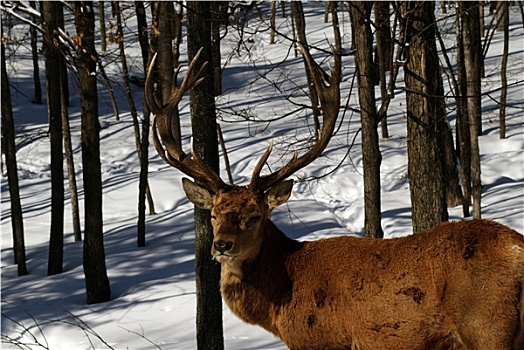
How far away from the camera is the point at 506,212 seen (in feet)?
58.2

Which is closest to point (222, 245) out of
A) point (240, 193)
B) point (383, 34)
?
point (240, 193)

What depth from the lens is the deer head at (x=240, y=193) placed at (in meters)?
5.95

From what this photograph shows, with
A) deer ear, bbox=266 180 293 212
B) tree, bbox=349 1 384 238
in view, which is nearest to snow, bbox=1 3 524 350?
tree, bbox=349 1 384 238

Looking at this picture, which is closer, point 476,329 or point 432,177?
point 476,329

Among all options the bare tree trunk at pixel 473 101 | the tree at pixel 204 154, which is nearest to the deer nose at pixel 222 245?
the tree at pixel 204 154

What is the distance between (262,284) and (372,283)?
938 mm

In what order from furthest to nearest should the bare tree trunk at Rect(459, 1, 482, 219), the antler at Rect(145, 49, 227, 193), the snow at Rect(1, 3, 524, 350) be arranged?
the bare tree trunk at Rect(459, 1, 482, 219)
the snow at Rect(1, 3, 524, 350)
the antler at Rect(145, 49, 227, 193)

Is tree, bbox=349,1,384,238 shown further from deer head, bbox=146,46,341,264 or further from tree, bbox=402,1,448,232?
deer head, bbox=146,46,341,264

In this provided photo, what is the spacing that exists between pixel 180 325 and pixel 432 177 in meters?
5.79

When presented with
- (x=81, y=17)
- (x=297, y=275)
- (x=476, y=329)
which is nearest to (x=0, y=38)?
(x=81, y=17)

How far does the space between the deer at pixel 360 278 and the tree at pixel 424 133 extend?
7.68ft

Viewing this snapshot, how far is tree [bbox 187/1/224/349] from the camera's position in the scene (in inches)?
342

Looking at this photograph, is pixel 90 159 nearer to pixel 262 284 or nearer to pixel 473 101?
pixel 473 101

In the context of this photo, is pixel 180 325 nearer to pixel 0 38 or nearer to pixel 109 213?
pixel 0 38
